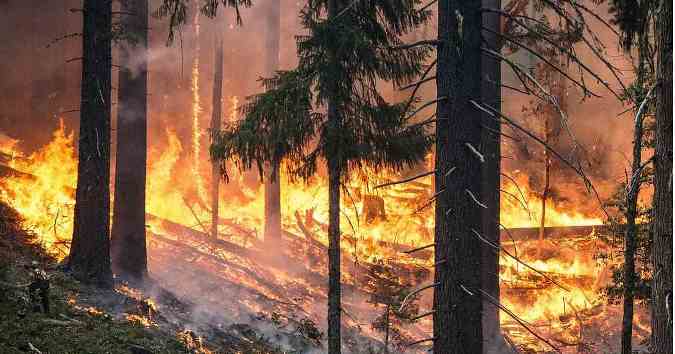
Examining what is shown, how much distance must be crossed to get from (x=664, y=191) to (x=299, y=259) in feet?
51.0

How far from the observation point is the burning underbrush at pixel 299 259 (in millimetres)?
12141

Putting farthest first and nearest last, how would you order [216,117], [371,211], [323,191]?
1. [371,211]
2. [216,117]
3. [323,191]

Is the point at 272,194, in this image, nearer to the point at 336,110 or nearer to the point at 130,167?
the point at 130,167

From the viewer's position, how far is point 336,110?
865 centimetres

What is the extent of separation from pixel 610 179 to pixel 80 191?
27764mm

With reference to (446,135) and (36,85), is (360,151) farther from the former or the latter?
(36,85)

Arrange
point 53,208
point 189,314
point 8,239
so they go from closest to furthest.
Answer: point 8,239, point 189,314, point 53,208

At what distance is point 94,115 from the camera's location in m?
9.48

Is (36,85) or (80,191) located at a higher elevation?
(36,85)

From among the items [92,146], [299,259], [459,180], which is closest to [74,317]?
[92,146]

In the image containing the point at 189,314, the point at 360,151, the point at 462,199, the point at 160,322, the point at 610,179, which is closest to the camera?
the point at 462,199

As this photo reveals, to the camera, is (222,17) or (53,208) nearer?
(53,208)

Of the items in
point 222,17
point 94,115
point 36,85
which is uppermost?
point 222,17

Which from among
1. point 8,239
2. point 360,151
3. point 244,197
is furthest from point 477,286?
point 244,197
